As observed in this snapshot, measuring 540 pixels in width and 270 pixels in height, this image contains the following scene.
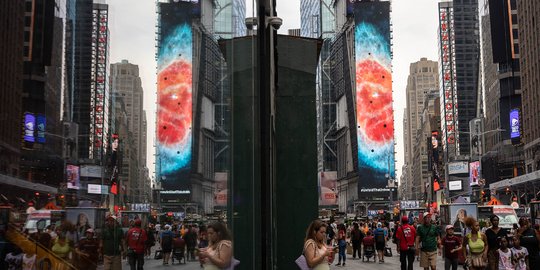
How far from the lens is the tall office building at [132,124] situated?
2564 mm

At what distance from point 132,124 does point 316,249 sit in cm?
395

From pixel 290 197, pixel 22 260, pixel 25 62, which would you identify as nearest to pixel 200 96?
pixel 25 62

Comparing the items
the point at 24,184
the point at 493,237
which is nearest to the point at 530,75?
the point at 493,237

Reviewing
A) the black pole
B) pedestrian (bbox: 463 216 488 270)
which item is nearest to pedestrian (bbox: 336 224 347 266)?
pedestrian (bbox: 463 216 488 270)

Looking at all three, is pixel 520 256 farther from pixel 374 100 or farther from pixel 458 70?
pixel 458 70

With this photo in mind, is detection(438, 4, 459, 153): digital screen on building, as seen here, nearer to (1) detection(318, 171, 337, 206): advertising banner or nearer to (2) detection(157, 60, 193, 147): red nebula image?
(1) detection(318, 171, 337, 206): advertising banner

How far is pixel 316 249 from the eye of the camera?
6.36 metres

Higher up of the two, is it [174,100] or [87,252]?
[174,100]

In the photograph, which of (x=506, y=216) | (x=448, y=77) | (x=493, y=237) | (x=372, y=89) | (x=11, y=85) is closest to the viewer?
(x=11, y=85)

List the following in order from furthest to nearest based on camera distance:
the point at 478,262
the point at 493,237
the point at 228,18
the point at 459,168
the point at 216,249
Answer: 1. the point at 459,168
2. the point at 493,237
3. the point at 478,262
4. the point at 228,18
5. the point at 216,249

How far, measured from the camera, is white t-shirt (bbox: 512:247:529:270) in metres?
12.1

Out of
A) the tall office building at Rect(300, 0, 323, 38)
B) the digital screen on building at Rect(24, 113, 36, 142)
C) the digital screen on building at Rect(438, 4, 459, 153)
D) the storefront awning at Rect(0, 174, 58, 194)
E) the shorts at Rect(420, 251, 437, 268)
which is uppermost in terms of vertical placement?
the digital screen on building at Rect(438, 4, 459, 153)

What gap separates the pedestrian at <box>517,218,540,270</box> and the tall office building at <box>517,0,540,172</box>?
5334 cm

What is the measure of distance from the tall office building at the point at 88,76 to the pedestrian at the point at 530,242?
12127 millimetres
